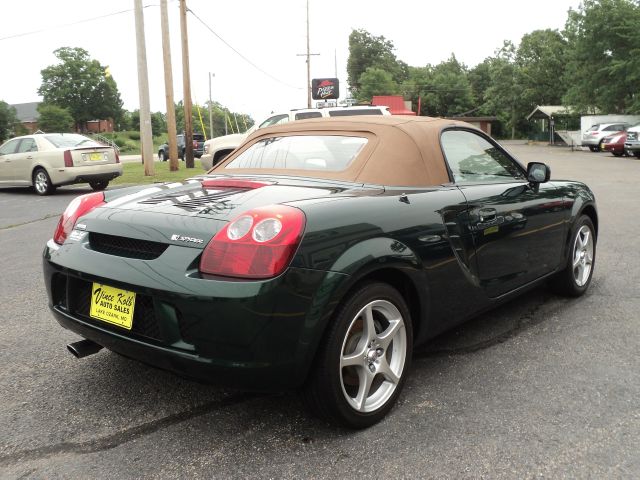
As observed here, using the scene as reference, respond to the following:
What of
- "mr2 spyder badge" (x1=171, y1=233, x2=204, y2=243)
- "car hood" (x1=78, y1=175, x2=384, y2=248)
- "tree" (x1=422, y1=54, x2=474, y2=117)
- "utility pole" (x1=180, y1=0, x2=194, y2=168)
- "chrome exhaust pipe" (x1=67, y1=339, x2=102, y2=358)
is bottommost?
"chrome exhaust pipe" (x1=67, y1=339, x2=102, y2=358)

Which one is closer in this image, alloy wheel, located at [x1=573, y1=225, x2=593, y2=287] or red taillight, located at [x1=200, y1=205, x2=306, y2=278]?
red taillight, located at [x1=200, y1=205, x2=306, y2=278]

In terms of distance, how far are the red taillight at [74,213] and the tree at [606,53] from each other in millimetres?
38097

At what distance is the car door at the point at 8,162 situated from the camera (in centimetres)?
1380

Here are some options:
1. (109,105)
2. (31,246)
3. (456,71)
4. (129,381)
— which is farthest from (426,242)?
(456,71)

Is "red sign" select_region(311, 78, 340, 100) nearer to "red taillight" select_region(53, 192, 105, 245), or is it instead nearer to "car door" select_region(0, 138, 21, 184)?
"car door" select_region(0, 138, 21, 184)

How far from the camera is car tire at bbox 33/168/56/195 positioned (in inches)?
514

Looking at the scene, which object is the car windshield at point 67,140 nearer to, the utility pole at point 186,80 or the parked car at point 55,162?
the parked car at point 55,162

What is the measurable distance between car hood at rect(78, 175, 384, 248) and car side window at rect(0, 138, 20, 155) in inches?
489

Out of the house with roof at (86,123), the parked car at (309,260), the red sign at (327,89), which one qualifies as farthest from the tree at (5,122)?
the parked car at (309,260)

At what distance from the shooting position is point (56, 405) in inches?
112

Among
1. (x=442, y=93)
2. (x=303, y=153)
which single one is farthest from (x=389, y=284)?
(x=442, y=93)

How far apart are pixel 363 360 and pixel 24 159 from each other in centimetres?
1317

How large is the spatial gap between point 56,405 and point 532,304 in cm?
333

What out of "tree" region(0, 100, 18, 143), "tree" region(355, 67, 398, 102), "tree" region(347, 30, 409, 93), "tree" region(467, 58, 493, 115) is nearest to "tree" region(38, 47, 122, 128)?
"tree" region(0, 100, 18, 143)
